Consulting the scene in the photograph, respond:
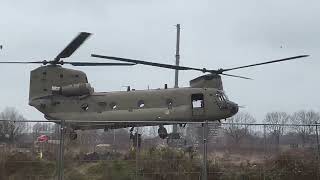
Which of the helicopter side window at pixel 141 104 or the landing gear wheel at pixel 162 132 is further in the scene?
the helicopter side window at pixel 141 104

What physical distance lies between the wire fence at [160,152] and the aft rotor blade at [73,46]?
7428mm

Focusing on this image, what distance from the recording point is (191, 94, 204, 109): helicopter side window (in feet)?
77.4

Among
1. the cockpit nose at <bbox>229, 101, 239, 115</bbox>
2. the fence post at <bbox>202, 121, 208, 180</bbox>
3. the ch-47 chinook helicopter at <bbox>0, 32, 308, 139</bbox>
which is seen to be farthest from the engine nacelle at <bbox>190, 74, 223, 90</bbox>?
the fence post at <bbox>202, 121, 208, 180</bbox>

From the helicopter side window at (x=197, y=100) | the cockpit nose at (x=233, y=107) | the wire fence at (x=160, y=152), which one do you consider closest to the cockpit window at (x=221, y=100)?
the cockpit nose at (x=233, y=107)

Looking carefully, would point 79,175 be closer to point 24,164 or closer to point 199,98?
point 24,164

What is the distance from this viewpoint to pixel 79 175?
13055 millimetres

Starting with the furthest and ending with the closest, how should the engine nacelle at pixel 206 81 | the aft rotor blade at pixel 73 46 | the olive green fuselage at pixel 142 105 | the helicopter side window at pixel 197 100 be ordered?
the engine nacelle at pixel 206 81 → the helicopter side window at pixel 197 100 → the olive green fuselage at pixel 142 105 → the aft rotor blade at pixel 73 46

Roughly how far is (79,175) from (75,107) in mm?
10916

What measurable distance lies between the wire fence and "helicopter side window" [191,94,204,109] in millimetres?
8942

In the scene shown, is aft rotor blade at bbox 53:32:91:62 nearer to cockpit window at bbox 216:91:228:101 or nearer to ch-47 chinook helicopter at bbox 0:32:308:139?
ch-47 chinook helicopter at bbox 0:32:308:139

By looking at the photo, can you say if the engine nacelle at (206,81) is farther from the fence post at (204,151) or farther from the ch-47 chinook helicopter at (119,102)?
the fence post at (204,151)

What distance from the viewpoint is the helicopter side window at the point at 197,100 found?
77.4 ft

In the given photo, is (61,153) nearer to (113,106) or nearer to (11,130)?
(11,130)

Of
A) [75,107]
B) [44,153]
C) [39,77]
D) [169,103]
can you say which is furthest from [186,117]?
[44,153]
